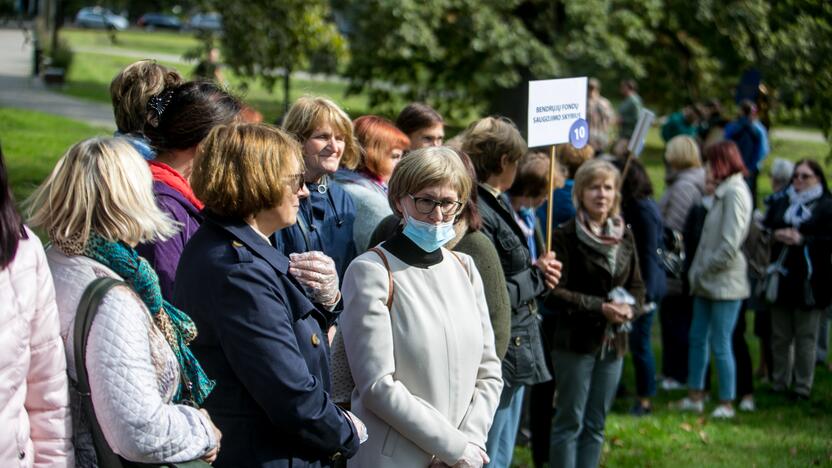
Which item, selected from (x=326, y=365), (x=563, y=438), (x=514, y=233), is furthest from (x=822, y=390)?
(x=326, y=365)

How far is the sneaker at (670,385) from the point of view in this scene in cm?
977

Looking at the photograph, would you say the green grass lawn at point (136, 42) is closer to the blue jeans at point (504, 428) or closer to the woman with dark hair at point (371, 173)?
the woman with dark hair at point (371, 173)

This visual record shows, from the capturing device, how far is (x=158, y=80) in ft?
15.0

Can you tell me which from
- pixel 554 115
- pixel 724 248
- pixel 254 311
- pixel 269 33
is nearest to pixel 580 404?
pixel 554 115

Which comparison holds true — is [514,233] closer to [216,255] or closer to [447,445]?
[447,445]

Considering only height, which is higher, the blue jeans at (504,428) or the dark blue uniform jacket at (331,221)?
the dark blue uniform jacket at (331,221)

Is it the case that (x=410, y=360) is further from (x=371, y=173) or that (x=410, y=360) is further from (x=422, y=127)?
(x=422, y=127)

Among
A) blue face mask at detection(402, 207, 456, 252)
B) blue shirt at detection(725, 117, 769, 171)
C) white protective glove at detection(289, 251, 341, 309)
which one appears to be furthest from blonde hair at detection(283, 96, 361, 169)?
blue shirt at detection(725, 117, 769, 171)

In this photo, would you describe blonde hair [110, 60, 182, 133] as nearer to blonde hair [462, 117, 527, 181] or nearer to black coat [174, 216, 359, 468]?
black coat [174, 216, 359, 468]

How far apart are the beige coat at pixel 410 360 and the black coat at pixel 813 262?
19.7 feet

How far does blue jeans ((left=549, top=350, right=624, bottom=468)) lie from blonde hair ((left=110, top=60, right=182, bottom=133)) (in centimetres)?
292

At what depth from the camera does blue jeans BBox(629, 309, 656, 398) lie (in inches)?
336

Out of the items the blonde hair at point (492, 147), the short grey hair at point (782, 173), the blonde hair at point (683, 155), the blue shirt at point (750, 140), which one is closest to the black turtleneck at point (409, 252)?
the blonde hair at point (492, 147)

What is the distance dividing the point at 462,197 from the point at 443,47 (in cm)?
1473
